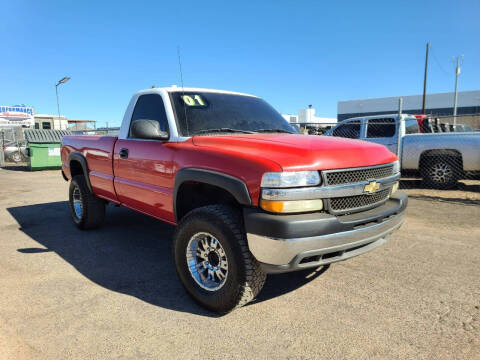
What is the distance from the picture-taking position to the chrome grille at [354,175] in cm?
249

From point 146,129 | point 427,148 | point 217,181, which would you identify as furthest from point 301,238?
point 427,148

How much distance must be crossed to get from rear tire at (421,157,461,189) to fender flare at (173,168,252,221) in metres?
7.21

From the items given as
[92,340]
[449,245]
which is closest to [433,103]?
[449,245]

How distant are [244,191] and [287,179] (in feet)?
1.05

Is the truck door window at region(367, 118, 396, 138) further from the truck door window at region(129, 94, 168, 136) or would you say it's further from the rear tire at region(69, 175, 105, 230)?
the rear tire at region(69, 175, 105, 230)

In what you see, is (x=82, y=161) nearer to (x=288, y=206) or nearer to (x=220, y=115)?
(x=220, y=115)

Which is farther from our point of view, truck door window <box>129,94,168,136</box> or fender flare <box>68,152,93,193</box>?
fender flare <box>68,152,93,193</box>

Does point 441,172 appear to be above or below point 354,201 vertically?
below

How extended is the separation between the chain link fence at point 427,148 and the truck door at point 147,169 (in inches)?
180

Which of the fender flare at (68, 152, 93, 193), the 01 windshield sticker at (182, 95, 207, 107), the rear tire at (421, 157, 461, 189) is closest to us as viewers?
the 01 windshield sticker at (182, 95, 207, 107)

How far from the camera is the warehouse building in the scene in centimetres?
4672

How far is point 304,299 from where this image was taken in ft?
9.73

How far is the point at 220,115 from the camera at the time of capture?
11.8ft

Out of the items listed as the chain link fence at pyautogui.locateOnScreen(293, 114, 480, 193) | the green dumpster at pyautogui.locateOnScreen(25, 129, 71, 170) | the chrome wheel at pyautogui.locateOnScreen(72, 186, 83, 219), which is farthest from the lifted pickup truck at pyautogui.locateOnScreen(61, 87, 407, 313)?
the green dumpster at pyautogui.locateOnScreen(25, 129, 71, 170)
